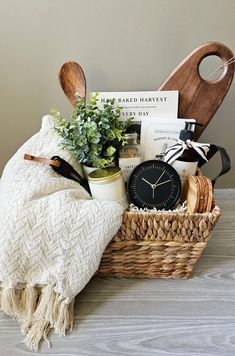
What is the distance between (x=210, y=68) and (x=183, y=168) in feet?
0.91

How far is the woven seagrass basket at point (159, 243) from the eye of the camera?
0.53 metres

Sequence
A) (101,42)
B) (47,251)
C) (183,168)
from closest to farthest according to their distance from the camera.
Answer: (47,251) < (183,168) < (101,42)

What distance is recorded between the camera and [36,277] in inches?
20.2

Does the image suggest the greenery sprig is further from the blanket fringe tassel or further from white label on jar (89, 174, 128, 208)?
the blanket fringe tassel

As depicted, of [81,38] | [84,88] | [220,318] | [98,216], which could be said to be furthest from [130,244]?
[81,38]

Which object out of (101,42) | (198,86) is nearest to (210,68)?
(198,86)

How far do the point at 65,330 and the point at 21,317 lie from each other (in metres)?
0.07

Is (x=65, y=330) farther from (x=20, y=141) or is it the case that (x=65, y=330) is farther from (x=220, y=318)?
(x=20, y=141)

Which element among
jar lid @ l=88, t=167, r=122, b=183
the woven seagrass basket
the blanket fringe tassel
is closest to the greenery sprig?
jar lid @ l=88, t=167, r=122, b=183

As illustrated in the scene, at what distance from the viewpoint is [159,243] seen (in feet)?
1.78

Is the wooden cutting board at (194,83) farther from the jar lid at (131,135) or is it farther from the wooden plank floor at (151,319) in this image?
the wooden plank floor at (151,319)

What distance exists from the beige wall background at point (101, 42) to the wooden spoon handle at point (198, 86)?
0.07 metres

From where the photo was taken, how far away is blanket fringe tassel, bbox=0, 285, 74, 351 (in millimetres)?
492

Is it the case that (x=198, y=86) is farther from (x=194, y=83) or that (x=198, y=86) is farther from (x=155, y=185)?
(x=155, y=185)
